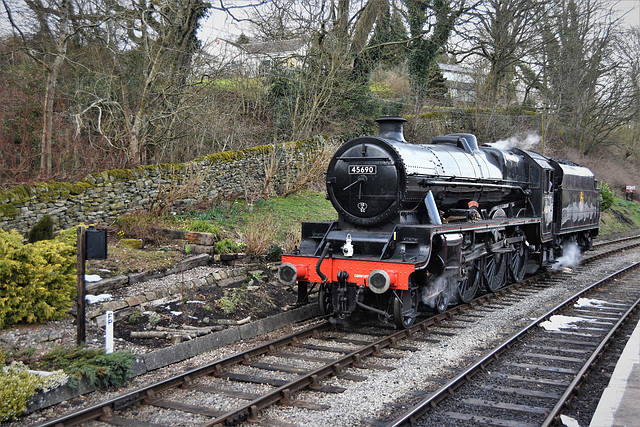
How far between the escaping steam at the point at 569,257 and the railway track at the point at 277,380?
28.2ft

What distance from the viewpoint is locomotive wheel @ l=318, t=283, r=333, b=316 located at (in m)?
8.10

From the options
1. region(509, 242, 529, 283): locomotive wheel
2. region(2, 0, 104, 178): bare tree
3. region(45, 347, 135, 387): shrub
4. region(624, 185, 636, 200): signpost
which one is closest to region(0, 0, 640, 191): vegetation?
region(2, 0, 104, 178): bare tree

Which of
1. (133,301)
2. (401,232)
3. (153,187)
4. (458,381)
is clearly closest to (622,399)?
(458,381)

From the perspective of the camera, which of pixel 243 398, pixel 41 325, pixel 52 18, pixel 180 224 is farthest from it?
pixel 52 18

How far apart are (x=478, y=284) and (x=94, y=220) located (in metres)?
7.96

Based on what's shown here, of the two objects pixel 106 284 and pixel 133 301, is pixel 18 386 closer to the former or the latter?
pixel 133 301

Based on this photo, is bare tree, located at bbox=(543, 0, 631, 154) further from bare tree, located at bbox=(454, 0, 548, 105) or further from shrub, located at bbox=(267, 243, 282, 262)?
shrub, located at bbox=(267, 243, 282, 262)

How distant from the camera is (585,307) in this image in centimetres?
985

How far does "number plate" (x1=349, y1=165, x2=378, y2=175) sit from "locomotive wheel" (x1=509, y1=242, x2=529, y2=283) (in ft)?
17.3

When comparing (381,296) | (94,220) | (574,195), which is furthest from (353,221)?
(574,195)

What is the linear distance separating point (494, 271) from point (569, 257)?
645cm

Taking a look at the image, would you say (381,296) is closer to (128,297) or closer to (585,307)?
(128,297)

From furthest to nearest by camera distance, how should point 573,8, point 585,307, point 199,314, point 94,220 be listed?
point 573,8, point 94,220, point 585,307, point 199,314

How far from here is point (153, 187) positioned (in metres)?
12.4
